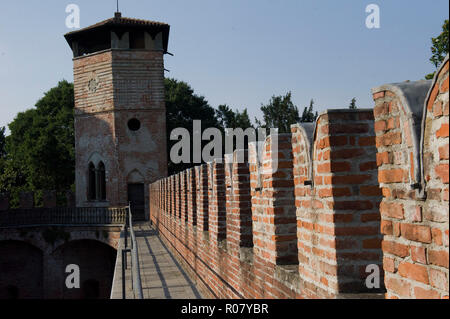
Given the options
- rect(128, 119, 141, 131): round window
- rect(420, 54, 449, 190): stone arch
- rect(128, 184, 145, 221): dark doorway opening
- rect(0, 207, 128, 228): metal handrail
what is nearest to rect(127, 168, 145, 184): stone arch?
rect(128, 184, 145, 221): dark doorway opening

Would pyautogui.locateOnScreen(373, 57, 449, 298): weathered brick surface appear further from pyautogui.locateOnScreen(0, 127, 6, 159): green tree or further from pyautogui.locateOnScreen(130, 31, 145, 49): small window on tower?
pyautogui.locateOnScreen(0, 127, 6, 159): green tree

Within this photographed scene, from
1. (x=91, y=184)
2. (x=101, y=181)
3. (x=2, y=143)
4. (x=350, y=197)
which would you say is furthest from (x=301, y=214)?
(x=2, y=143)

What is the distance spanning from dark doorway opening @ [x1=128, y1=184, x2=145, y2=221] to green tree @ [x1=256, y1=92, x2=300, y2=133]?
34.5 feet

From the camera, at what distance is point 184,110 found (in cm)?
3450

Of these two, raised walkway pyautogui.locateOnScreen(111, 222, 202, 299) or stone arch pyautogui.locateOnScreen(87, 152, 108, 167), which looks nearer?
raised walkway pyautogui.locateOnScreen(111, 222, 202, 299)

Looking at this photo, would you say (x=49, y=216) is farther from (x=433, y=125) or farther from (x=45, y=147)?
(x=433, y=125)

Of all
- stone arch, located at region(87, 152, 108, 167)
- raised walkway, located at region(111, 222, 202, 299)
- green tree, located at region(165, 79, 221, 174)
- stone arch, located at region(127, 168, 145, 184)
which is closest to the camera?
raised walkway, located at region(111, 222, 202, 299)

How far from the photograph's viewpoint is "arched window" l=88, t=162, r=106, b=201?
2497cm

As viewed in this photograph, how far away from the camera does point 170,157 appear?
3234 cm

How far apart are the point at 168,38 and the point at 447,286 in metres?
25.9

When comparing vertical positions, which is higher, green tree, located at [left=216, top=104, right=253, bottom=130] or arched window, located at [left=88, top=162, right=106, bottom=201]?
green tree, located at [left=216, top=104, right=253, bottom=130]

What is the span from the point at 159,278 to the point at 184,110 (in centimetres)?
2687

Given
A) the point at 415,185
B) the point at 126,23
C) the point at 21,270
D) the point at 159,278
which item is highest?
the point at 126,23

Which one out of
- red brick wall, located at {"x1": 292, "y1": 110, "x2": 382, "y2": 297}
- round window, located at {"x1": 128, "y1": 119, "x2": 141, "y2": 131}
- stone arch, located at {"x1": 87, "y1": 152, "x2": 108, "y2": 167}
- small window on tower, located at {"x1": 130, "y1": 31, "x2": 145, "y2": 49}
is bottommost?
red brick wall, located at {"x1": 292, "y1": 110, "x2": 382, "y2": 297}
